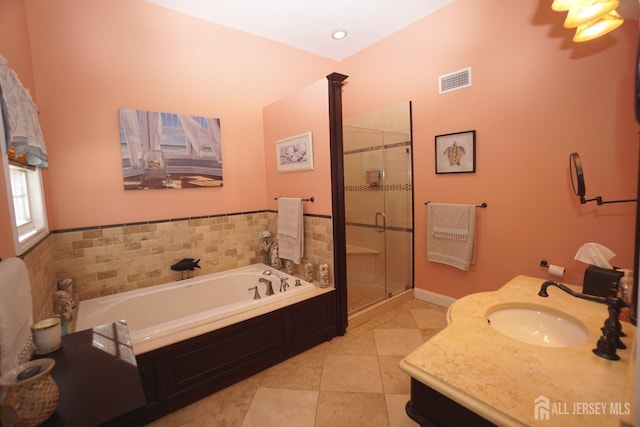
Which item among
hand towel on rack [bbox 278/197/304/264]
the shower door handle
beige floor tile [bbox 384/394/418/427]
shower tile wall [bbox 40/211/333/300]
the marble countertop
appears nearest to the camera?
the marble countertop

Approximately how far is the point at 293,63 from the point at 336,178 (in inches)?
74.2

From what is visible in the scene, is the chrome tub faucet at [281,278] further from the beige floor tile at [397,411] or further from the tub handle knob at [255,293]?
the beige floor tile at [397,411]

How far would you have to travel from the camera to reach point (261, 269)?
10.2 ft

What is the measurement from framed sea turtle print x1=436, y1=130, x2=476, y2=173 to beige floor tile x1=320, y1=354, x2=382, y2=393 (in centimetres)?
190

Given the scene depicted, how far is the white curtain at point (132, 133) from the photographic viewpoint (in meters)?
2.46

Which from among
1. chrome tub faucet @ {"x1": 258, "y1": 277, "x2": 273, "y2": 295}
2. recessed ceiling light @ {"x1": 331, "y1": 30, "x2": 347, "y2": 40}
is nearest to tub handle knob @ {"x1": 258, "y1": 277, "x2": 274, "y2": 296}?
chrome tub faucet @ {"x1": 258, "y1": 277, "x2": 273, "y2": 295}

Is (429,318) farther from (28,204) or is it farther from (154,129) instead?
(28,204)

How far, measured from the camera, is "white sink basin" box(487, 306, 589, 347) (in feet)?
4.16

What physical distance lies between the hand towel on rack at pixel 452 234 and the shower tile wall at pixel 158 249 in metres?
A: 1.16

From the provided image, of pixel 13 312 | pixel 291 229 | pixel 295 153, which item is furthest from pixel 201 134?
pixel 13 312

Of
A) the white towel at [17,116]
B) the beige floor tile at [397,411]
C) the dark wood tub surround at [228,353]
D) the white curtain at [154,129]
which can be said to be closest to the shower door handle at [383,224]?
the dark wood tub surround at [228,353]

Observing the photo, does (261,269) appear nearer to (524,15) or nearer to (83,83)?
(83,83)

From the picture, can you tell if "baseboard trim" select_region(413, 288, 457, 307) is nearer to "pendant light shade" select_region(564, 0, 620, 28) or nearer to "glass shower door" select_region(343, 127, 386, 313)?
"glass shower door" select_region(343, 127, 386, 313)

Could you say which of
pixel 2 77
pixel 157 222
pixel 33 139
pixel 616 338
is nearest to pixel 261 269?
pixel 157 222
